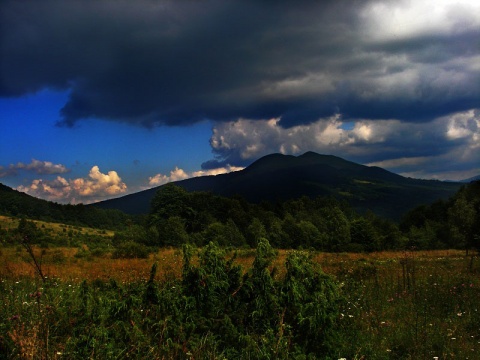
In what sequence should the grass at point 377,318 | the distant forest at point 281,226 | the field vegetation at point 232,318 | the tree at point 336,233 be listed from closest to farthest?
the field vegetation at point 232,318 → the grass at point 377,318 → the distant forest at point 281,226 → the tree at point 336,233

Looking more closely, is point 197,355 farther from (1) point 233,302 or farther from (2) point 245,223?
(2) point 245,223

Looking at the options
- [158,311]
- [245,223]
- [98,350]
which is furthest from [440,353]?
[245,223]

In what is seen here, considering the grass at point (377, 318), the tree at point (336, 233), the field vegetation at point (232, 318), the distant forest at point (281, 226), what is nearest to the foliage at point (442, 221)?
the distant forest at point (281, 226)

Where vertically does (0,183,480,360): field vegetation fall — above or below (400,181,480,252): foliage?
above

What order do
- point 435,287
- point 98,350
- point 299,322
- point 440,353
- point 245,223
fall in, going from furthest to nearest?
point 245,223
point 435,287
point 440,353
point 299,322
point 98,350

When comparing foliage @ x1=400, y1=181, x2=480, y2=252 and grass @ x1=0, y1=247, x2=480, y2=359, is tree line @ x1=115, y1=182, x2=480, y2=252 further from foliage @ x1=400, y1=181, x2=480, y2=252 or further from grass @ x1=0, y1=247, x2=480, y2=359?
grass @ x1=0, y1=247, x2=480, y2=359

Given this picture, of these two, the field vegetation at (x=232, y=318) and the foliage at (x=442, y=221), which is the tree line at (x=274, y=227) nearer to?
the foliage at (x=442, y=221)

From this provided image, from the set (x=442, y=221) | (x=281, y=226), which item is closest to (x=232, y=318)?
(x=281, y=226)

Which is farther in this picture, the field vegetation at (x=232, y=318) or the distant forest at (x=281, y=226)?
the distant forest at (x=281, y=226)

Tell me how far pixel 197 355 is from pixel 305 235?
65758 mm

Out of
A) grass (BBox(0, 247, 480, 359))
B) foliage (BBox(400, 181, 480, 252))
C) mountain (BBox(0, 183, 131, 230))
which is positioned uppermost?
mountain (BBox(0, 183, 131, 230))

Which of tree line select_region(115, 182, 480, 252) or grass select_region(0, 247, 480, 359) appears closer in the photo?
grass select_region(0, 247, 480, 359)

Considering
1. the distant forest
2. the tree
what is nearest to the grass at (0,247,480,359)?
the distant forest

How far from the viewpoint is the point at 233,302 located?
6.59 m
